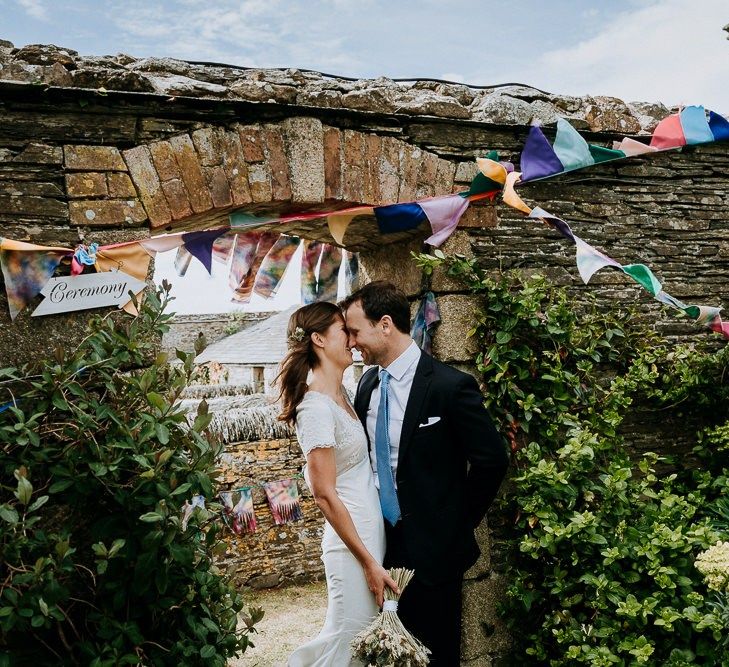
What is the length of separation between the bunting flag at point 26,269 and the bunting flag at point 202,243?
531 millimetres

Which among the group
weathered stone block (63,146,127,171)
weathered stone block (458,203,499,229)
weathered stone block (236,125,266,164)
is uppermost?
weathered stone block (236,125,266,164)

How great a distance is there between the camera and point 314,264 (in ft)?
16.6

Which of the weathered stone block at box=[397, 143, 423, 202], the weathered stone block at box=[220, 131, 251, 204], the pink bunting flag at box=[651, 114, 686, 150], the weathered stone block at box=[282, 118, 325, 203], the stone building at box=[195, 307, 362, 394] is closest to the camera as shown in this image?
the weathered stone block at box=[220, 131, 251, 204]

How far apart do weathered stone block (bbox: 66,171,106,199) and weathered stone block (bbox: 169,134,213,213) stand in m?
0.36

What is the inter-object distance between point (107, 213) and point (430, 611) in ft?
7.48

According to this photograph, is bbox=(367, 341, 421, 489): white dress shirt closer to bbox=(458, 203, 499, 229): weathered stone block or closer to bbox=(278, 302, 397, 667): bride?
bbox=(278, 302, 397, 667): bride

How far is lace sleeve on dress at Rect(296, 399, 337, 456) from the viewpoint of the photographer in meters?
2.87

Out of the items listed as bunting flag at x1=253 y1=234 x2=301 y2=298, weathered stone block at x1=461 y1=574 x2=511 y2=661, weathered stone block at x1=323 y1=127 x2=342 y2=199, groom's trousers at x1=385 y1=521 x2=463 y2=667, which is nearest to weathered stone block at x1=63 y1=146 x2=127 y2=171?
weathered stone block at x1=323 y1=127 x2=342 y2=199

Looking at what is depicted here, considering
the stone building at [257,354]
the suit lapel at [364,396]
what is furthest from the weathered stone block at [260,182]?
the stone building at [257,354]

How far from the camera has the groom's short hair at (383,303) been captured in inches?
126

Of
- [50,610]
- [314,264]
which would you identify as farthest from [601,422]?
[50,610]

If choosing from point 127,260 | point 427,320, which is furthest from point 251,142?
point 427,320

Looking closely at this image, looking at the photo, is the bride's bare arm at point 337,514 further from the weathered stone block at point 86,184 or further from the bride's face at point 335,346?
the weathered stone block at point 86,184

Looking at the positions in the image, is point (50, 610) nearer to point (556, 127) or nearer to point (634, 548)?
point (634, 548)
